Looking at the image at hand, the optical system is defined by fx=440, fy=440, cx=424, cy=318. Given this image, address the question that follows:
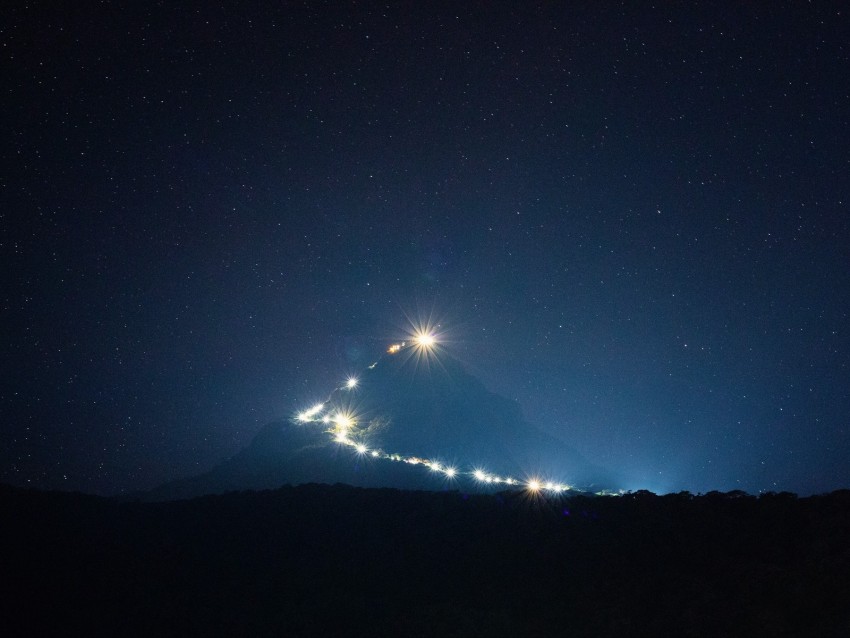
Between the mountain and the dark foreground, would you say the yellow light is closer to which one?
the mountain

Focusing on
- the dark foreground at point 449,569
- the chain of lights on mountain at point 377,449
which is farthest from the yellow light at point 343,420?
the dark foreground at point 449,569

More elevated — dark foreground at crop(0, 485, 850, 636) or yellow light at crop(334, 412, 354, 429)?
yellow light at crop(334, 412, 354, 429)

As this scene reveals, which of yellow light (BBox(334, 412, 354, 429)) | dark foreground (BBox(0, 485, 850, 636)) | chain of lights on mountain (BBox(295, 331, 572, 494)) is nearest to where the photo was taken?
dark foreground (BBox(0, 485, 850, 636))

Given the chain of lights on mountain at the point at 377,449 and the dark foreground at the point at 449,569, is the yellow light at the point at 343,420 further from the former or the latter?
the dark foreground at the point at 449,569

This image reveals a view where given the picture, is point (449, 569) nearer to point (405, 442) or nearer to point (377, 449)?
point (377, 449)

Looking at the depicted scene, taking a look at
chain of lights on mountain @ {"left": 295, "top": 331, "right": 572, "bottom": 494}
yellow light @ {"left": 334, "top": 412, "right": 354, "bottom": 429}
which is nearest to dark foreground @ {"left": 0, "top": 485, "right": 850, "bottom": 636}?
chain of lights on mountain @ {"left": 295, "top": 331, "right": 572, "bottom": 494}

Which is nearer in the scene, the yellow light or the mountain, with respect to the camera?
the mountain
